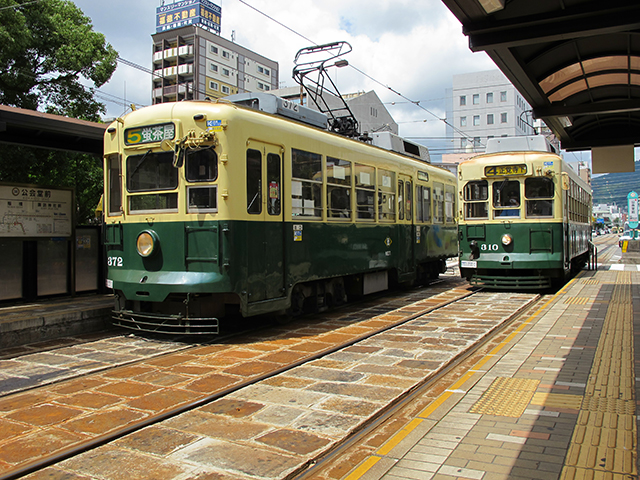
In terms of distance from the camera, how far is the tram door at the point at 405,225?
1246cm

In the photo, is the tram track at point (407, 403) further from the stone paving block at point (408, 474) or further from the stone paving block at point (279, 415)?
the stone paving block at point (279, 415)

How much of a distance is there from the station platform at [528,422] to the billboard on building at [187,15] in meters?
69.8

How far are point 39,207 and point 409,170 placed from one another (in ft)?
25.6

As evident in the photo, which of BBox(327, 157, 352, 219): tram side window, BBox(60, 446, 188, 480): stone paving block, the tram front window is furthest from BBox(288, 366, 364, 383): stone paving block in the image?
BBox(327, 157, 352, 219): tram side window

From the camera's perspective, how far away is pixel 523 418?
14.6ft

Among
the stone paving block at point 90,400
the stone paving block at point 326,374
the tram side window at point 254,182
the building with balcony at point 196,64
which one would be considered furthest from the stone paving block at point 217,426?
the building with balcony at point 196,64

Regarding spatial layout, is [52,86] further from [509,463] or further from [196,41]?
[196,41]

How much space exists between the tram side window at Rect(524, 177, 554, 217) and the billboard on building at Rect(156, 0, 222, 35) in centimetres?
6365

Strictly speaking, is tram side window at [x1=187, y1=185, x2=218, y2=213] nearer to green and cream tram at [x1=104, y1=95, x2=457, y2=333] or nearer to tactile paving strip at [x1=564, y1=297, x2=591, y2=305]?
green and cream tram at [x1=104, y1=95, x2=457, y2=333]

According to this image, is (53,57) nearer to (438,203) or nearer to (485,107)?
(438,203)

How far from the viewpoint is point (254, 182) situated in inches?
307

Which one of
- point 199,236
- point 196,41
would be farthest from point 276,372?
point 196,41

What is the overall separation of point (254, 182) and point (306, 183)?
4.22 feet

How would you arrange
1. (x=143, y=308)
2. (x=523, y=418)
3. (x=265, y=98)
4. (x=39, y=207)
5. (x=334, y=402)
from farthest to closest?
(x=39, y=207), (x=265, y=98), (x=143, y=308), (x=334, y=402), (x=523, y=418)
